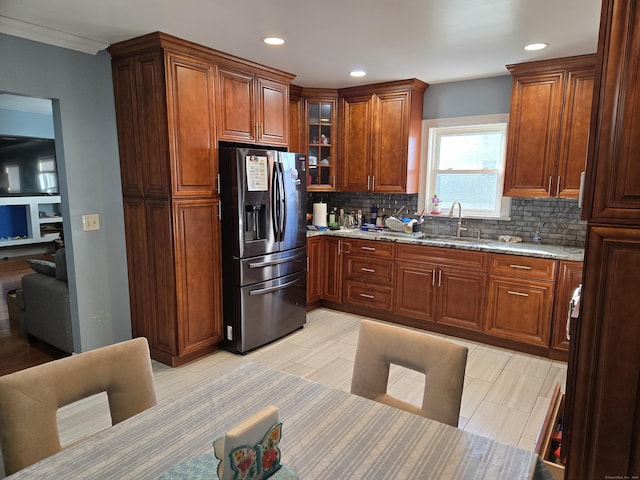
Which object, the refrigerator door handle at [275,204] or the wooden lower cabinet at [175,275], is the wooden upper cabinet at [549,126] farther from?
the wooden lower cabinet at [175,275]

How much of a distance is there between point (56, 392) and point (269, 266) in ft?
7.60

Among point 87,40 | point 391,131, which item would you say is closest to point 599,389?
point 391,131

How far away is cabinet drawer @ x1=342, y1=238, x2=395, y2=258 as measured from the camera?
4094 millimetres

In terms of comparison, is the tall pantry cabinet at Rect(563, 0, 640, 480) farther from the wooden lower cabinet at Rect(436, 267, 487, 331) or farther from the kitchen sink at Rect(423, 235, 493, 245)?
the kitchen sink at Rect(423, 235, 493, 245)

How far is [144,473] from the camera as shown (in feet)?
3.28

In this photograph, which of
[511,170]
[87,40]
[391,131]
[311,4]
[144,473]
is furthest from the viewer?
[391,131]

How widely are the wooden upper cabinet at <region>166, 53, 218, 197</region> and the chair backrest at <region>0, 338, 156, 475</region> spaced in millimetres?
1822

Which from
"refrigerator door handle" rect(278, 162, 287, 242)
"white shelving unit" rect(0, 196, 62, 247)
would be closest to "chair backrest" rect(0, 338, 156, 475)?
"refrigerator door handle" rect(278, 162, 287, 242)

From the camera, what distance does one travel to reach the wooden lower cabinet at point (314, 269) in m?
4.35

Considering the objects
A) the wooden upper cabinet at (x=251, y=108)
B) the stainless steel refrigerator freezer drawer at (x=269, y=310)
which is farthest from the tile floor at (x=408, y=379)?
the wooden upper cabinet at (x=251, y=108)

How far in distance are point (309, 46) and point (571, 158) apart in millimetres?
2303

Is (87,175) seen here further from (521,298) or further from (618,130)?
(521,298)

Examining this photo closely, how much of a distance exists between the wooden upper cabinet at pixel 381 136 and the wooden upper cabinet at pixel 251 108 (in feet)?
2.87

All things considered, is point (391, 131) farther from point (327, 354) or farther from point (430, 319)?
point (327, 354)
